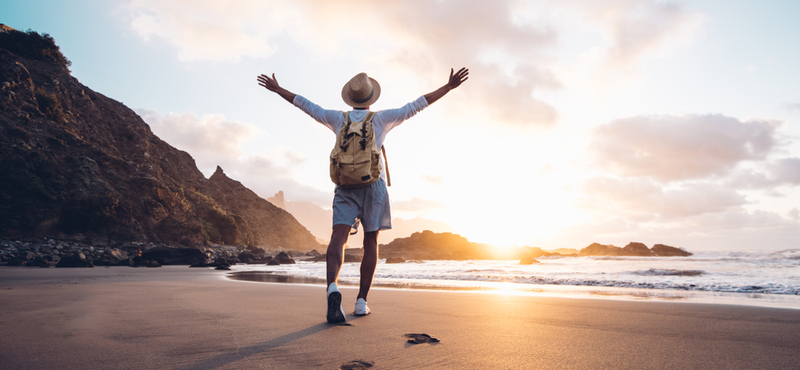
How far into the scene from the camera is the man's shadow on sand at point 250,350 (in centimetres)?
149

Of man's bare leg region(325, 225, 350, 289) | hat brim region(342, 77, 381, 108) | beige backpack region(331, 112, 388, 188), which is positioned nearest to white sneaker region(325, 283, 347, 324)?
man's bare leg region(325, 225, 350, 289)

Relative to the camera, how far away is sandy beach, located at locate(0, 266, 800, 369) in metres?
1.61

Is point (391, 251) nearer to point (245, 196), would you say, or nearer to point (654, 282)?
point (245, 196)

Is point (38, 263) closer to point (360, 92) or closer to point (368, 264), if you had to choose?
point (368, 264)

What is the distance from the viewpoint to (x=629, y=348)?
6.42ft

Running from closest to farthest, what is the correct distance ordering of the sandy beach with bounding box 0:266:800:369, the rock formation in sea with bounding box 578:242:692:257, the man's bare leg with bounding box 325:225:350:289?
the sandy beach with bounding box 0:266:800:369, the man's bare leg with bounding box 325:225:350:289, the rock formation in sea with bounding box 578:242:692:257

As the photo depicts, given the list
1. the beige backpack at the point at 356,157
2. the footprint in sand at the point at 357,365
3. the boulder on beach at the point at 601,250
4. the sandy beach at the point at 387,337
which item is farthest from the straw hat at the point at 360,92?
the boulder on beach at the point at 601,250

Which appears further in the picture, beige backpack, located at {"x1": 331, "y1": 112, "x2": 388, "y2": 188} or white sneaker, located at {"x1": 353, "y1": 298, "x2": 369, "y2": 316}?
white sneaker, located at {"x1": 353, "y1": 298, "x2": 369, "y2": 316}

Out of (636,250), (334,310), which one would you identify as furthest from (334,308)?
(636,250)

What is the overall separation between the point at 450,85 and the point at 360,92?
75cm

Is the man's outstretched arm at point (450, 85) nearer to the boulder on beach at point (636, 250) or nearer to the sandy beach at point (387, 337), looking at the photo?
the sandy beach at point (387, 337)

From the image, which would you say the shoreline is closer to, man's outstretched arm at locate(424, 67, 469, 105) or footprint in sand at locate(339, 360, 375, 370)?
man's outstretched arm at locate(424, 67, 469, 105)

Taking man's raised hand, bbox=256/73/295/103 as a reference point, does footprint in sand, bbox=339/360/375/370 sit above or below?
below

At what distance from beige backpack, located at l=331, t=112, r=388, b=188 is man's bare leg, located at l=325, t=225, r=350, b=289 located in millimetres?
349
